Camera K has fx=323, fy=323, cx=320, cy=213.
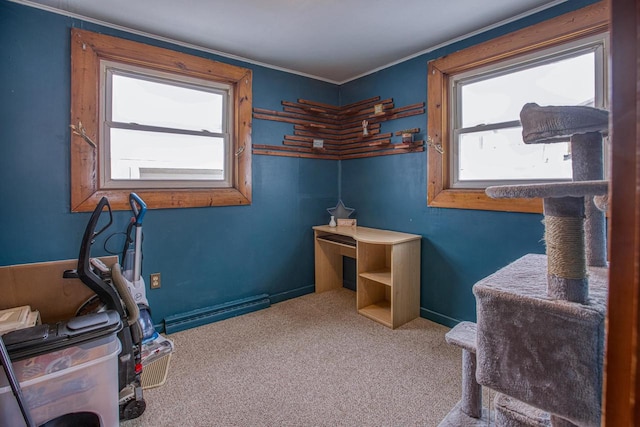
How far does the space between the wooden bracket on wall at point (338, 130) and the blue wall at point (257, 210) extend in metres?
0.07

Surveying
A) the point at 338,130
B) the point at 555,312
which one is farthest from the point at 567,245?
the point at 338,130

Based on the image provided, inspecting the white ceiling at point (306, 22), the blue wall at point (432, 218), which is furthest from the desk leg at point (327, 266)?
the white ceiling at point (306, 22)

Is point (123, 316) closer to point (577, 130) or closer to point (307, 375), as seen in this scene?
point (307, 375)

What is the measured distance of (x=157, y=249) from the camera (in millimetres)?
2605

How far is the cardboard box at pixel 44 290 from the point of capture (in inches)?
73.3

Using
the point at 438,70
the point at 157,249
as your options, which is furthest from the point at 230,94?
the point at 438,70

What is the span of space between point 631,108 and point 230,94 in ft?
9.92

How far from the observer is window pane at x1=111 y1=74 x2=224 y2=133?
98.3 inches

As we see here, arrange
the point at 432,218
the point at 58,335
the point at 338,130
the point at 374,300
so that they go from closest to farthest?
the point at 58,335 → the point at 432,218 → the point at 374,300 → the point at 338,130

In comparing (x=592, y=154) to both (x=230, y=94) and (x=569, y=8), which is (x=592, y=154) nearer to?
(x=569, y=8)

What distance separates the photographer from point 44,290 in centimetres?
192

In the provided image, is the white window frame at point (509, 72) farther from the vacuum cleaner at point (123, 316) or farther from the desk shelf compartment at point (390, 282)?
the vacuum cleaner at point (123, 316)

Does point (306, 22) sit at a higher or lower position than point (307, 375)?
higher

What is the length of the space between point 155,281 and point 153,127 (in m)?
1.25
